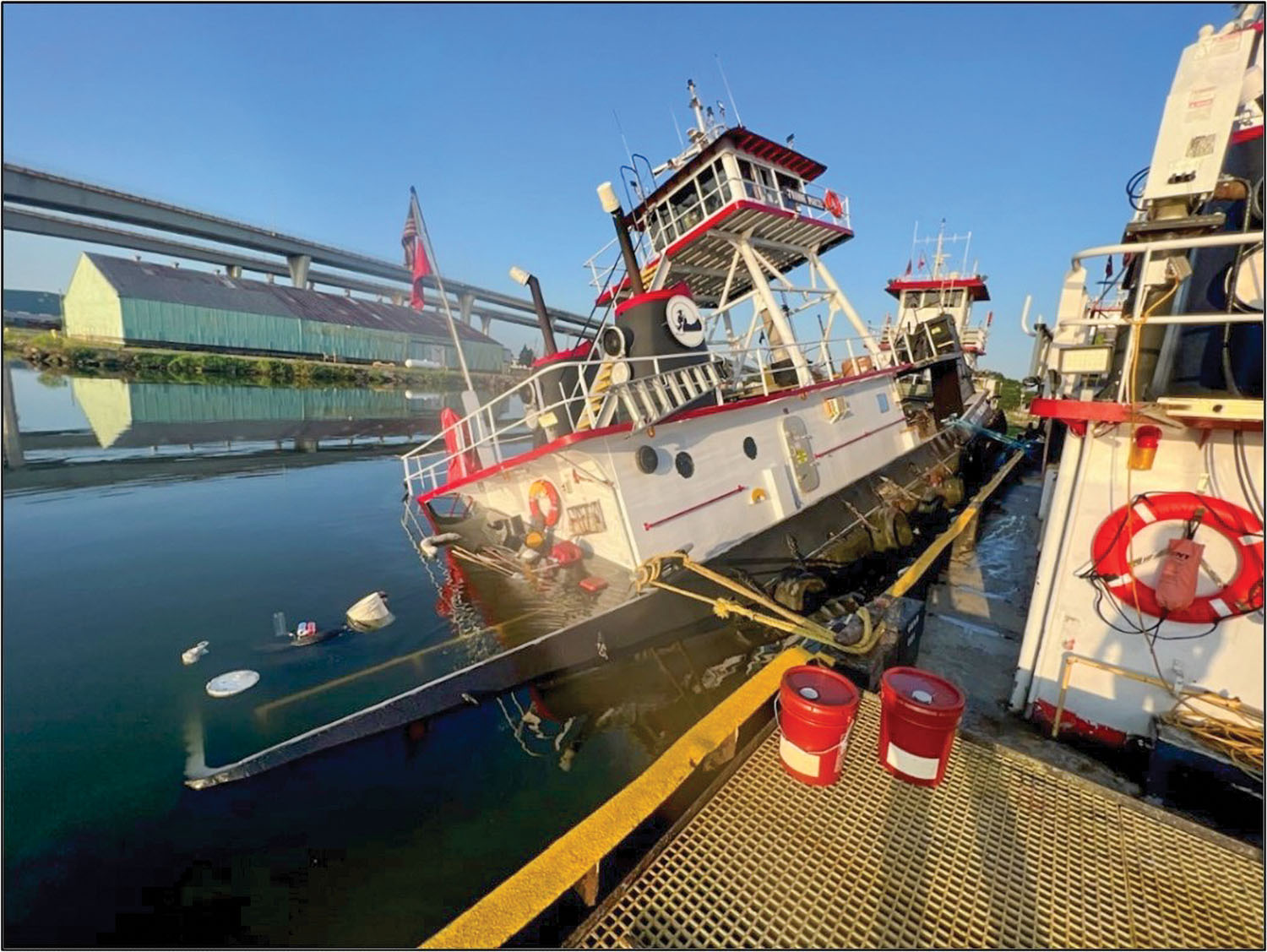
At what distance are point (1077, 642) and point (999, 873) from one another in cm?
331

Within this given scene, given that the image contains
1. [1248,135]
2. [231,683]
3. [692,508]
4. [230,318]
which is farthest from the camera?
[230,318]

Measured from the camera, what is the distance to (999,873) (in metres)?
3.24

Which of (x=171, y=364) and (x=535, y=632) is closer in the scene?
(x=535, y=632)

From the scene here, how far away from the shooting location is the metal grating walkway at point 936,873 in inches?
115

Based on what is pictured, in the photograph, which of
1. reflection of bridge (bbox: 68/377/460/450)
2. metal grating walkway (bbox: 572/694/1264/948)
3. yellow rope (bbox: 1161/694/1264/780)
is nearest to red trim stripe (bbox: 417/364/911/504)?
metal grating walkway (bbox: 572/694/1264/948)

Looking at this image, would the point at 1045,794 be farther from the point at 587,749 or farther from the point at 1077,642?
the point at 587,749

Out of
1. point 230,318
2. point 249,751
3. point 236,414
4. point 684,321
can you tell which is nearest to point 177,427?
point 236,414

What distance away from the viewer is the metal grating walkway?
2920 mm

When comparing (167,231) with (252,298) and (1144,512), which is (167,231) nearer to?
(252,298)

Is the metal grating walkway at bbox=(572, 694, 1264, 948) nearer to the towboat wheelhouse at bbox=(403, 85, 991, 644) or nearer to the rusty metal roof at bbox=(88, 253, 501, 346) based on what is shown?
the towboat wheelhouse at bbox=(403, 85, 991, 644)

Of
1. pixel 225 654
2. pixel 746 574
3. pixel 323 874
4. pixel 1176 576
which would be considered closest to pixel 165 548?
pixel 225 654

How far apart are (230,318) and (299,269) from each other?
19.1 m

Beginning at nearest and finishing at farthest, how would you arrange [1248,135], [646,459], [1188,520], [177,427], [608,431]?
[1188,520] < [1248,135] < [608,431] < [646,459] < [177,427]

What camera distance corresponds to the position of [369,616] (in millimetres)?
8172
